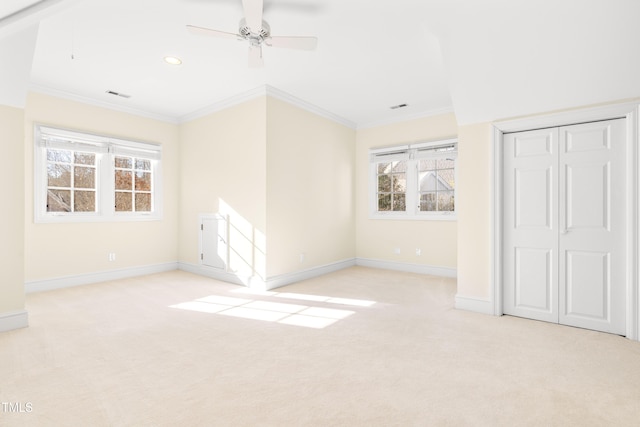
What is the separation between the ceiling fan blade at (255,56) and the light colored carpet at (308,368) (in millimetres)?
2578

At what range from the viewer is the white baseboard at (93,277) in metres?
4.30

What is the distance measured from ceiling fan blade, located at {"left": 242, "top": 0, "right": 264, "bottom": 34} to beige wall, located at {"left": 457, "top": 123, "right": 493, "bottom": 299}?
2.45 metres

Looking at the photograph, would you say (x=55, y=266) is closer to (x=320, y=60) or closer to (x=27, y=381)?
(x=27, y=381)

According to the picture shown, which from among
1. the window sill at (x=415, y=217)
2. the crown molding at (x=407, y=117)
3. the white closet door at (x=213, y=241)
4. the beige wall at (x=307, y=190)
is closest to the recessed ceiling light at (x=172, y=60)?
the beige wall at (x=307, y=190)

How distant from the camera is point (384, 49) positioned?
3.32 m

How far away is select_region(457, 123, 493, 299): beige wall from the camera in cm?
345

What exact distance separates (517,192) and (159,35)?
3.95 meters

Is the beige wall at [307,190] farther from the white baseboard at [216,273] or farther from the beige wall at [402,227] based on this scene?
the white baseboard at [216,273]

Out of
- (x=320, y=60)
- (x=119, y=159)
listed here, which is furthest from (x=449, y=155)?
(x=119, y=159)

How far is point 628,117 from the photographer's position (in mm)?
2809

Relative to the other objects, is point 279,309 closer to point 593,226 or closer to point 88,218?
point 593,226

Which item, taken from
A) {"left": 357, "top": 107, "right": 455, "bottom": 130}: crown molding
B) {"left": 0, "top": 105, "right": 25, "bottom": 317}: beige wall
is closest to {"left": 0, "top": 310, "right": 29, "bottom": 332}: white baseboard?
{"left": 0, "top": 105, "right": 25, "bottom": 317}: beige wall

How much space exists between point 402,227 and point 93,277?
5114 millimetres

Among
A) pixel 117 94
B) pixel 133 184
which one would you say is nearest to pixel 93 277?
pixel 133 184
